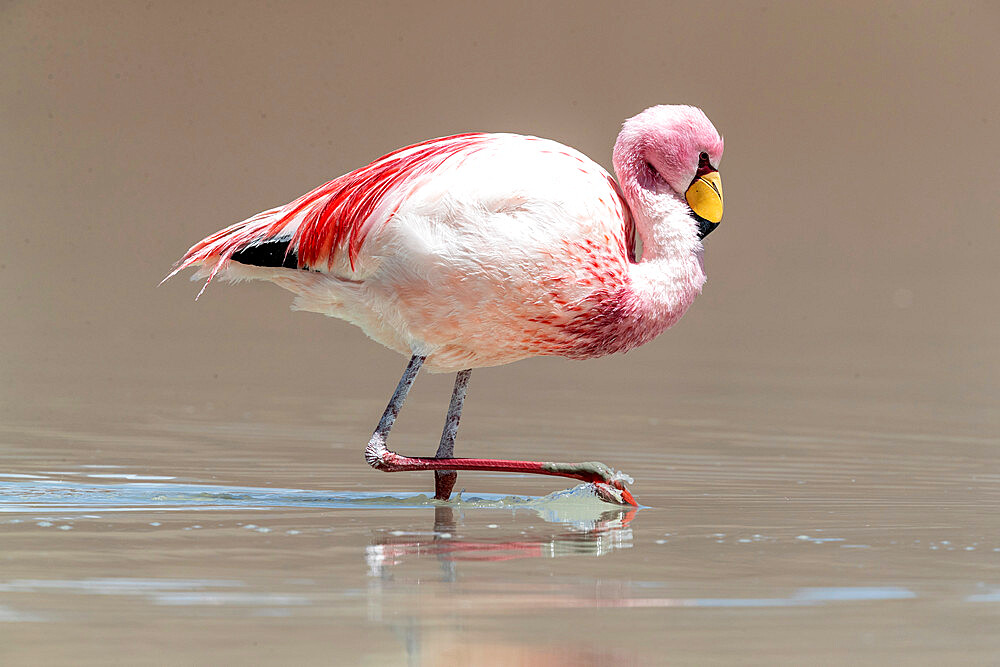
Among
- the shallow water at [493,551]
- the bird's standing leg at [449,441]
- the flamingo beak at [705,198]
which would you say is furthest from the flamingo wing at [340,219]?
the shallow water at [493,551]

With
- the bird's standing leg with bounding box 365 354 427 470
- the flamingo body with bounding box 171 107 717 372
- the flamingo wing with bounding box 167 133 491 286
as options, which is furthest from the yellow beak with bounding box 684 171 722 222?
the bird's standing leg with bounding box 365 354 427 470

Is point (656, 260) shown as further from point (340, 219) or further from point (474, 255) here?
point (340, 219)

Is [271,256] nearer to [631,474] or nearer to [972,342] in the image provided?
[631,474]

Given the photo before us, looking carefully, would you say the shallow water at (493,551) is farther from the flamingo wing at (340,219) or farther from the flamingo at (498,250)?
the flamingo wing at (340,219)

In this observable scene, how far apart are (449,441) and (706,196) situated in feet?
4.40

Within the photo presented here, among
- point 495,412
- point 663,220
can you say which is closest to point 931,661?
point 663,220

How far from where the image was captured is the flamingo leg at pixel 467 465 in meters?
5.87

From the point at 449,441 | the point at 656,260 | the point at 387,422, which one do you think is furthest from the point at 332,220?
the point at 656,260

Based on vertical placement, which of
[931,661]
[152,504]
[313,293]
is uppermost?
[313,293]

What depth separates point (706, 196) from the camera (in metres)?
6.02

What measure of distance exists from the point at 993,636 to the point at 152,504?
9.61 ft

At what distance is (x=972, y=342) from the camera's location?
11891 mm

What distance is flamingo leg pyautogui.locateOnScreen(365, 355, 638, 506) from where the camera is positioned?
5867 millimetres

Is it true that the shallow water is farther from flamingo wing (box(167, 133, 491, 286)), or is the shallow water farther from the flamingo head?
the flamingo head
